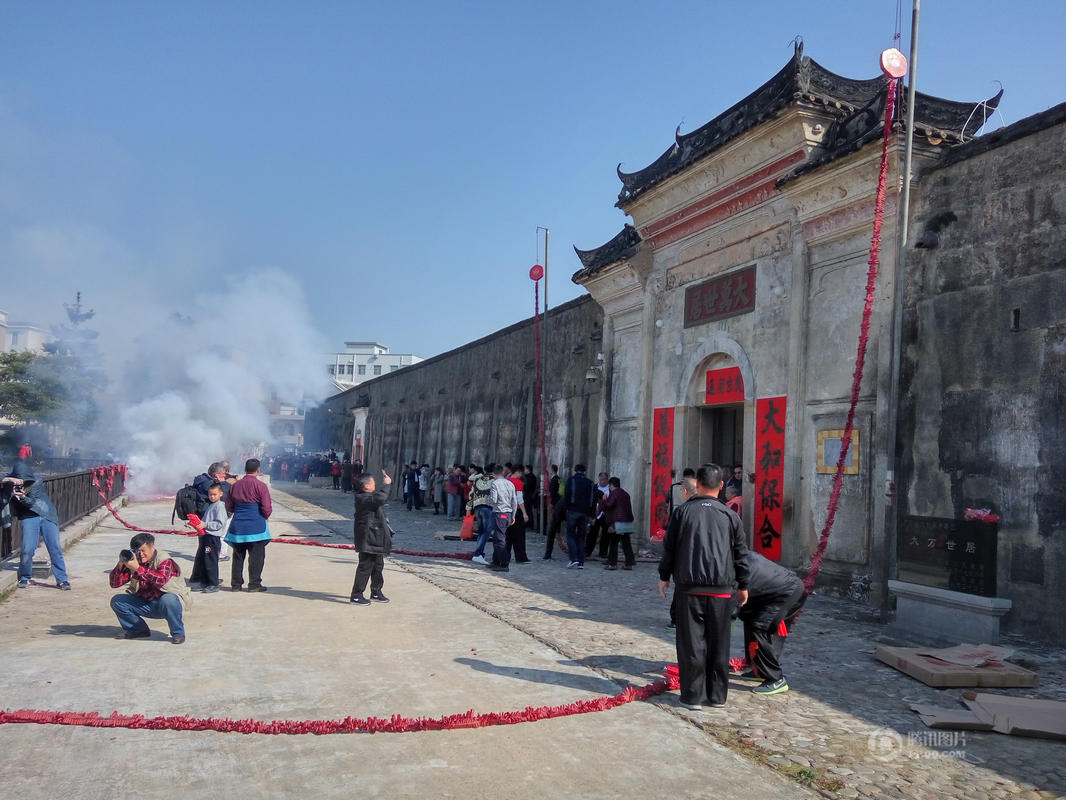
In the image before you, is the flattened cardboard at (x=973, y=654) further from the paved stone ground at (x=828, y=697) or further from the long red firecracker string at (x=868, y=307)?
the long red firecracker string at (x=868, y=307)

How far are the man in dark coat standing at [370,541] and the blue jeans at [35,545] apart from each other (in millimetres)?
3426

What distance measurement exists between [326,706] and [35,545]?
603 cm

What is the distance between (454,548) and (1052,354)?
35.3 ft

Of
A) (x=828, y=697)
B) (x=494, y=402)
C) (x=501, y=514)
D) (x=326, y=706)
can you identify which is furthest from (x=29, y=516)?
Answer: (x=494, y=402)

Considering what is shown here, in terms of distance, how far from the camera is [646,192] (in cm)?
1519

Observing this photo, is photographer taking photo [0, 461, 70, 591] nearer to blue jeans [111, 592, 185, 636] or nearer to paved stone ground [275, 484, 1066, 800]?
blue jeans [111, 592, 185, 636]

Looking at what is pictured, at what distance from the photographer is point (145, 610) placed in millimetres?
6953

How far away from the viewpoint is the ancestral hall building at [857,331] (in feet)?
26.9

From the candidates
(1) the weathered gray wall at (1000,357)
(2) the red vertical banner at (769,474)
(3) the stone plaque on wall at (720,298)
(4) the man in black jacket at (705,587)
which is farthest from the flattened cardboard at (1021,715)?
(3) the stone plaque on wall at (720,298)

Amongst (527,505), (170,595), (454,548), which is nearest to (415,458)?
(527,505)

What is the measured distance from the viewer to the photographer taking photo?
904 centimetres

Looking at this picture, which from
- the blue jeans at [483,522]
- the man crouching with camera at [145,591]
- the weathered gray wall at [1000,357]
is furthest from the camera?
the blue jeans at [483,522]

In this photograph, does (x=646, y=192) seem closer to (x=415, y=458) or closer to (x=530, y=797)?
(x=530, y=797)

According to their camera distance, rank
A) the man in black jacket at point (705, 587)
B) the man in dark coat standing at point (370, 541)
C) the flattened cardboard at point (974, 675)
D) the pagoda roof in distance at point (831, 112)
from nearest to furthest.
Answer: the man in black jacket at point (705, 587) < the flattened cardboard at point (974, 675) < the man in dark coat standing at point (370, 541) < the pagoda roof in distance at point (831, 112)
